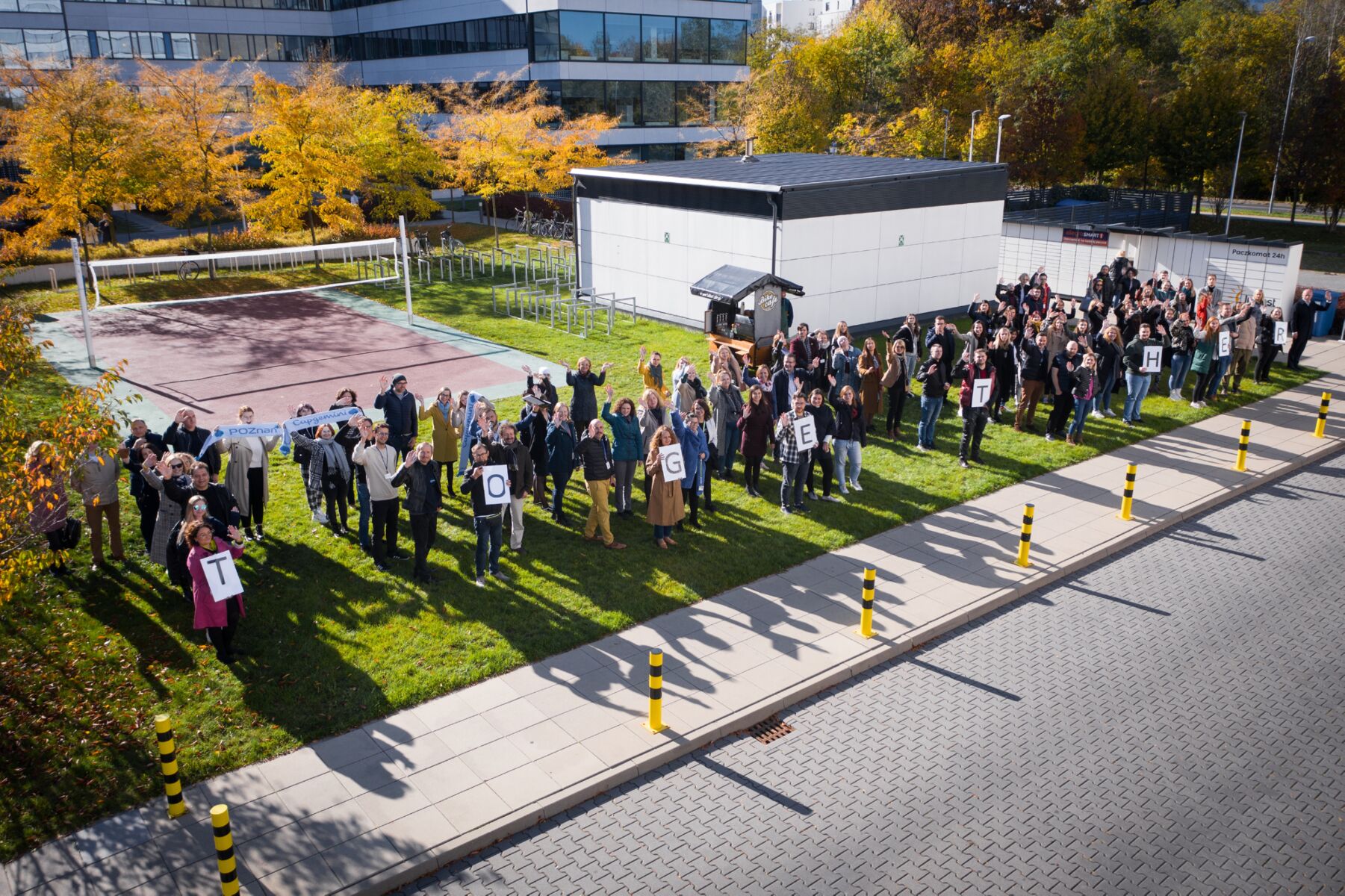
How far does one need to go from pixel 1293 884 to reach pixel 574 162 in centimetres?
3781

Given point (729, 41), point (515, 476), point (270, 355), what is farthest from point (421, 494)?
point (729, 41)

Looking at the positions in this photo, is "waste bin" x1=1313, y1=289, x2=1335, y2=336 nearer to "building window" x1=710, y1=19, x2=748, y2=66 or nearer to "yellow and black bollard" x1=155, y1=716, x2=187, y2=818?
"yellow and black bollard" x1=155, y1=716, x2=187, y2=818

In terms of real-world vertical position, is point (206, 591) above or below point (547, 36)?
below

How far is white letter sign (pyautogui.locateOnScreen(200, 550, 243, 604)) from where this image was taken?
34.8ft

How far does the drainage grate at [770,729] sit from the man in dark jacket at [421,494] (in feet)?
15.8

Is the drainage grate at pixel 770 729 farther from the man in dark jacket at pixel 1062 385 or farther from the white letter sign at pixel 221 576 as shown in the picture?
the man in dark jacket at pixel 1062 385

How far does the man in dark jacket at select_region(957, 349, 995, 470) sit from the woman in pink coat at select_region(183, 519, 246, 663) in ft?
38.1

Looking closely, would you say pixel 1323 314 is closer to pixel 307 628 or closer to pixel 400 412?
pixel 400 412

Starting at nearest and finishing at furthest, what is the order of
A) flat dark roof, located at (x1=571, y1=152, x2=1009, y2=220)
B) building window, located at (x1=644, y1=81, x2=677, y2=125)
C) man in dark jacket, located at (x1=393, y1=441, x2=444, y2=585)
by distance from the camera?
man in dark jacket, located at (x1=393, y1=441, x2=444, y2=585) → flat dark roof, located at (x1=571, y1=152, x2=1009, y2=220) → building window, located at (x1=644, y1=81, x2=677, y2=125)

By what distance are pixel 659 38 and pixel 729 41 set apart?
4.92m

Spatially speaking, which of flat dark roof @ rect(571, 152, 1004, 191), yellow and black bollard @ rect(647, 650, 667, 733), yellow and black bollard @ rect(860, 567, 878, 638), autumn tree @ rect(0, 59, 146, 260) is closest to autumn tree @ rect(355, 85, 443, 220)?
autumn tree @ rect(0, 59, 146, 260)

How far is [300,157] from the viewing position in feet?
108

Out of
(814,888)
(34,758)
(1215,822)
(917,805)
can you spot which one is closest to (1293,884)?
(1215,822)

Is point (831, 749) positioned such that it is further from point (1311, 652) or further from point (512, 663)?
point (1311, 652)
